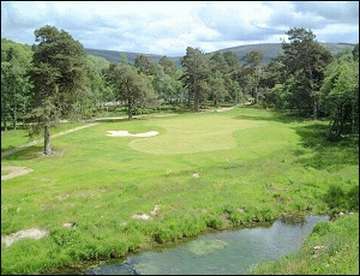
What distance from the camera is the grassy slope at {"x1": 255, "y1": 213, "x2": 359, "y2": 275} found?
860 inches

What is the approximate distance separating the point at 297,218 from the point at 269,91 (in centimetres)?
11786

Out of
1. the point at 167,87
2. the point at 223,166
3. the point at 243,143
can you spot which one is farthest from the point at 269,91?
the point at 223,166

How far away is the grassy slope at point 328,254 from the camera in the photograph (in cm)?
2184

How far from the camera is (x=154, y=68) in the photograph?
17625cm

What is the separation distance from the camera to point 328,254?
2530 cm

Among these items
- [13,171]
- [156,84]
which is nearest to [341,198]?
[13,171]

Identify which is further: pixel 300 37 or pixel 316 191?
pixel 300 37

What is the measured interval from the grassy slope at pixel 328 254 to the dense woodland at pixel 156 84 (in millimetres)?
10259

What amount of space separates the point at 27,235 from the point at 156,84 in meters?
132

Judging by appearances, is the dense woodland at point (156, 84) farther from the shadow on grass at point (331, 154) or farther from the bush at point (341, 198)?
the bush at point (341, 198)

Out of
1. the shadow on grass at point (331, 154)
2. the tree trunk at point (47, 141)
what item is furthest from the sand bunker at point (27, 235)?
the tree trunk at point (47, 141)

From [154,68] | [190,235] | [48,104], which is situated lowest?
[190,235]

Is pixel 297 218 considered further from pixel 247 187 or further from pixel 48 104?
pixel 48 104

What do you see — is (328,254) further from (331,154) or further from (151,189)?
(331,154)
